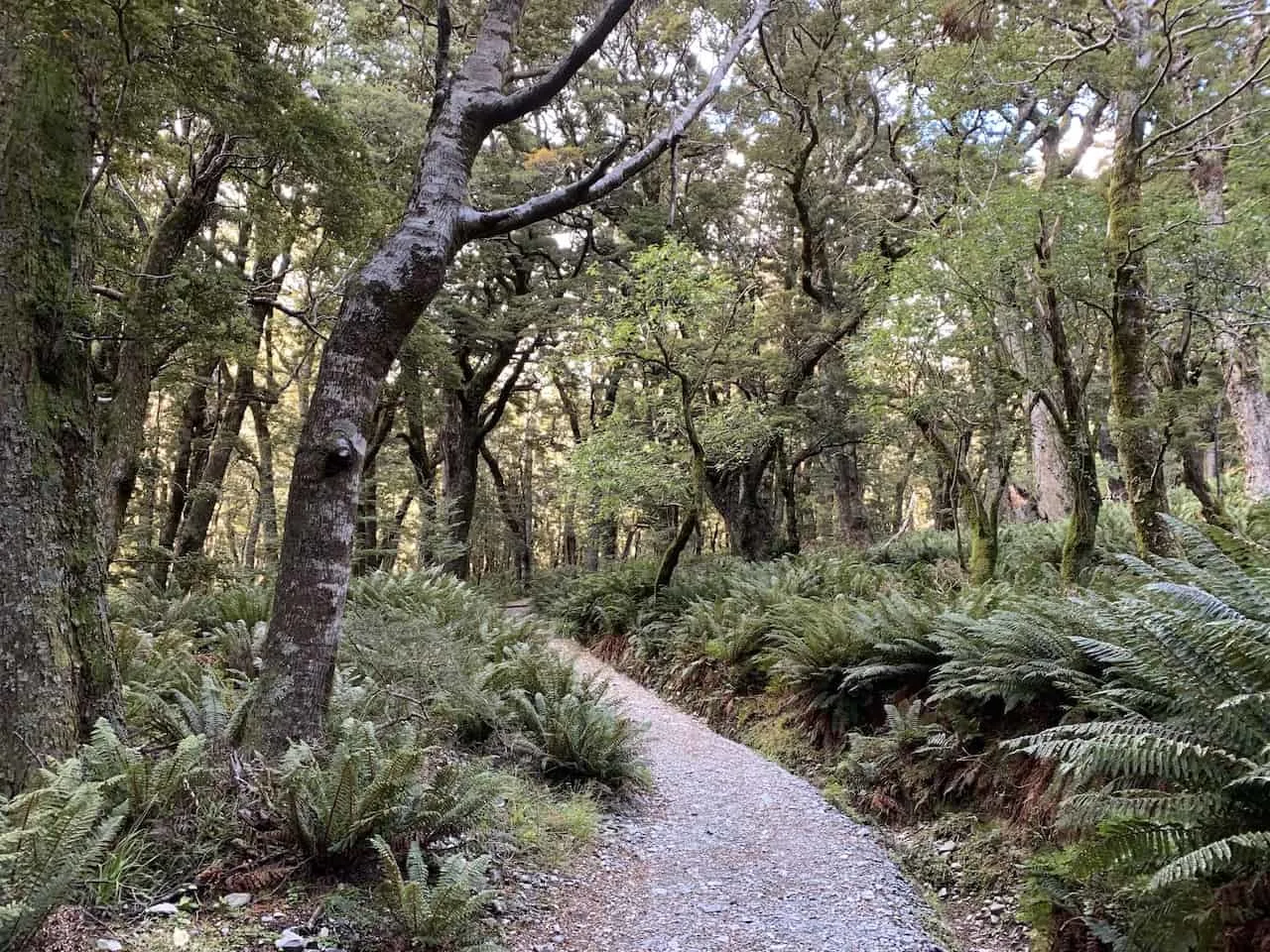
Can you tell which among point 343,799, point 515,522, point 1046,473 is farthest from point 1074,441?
point 515,522

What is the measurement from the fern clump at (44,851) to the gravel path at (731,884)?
182 cm

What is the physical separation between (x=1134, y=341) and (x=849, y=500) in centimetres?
901

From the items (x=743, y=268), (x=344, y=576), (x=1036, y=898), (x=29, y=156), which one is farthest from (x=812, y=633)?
(x=743, y=268)

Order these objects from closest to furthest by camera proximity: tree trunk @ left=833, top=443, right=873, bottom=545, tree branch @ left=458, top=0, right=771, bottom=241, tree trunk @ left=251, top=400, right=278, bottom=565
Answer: tree branch @ left=458, top=0, right=771, bottom=241
tree trunk @ left=251, top=400, right=278, bottom=565
tree trunk @ left=833, top=443, right=873, bottom=545

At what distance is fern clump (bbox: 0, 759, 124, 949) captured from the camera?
228 cm

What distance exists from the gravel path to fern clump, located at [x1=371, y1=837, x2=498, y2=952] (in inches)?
19.5

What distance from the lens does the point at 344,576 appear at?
3918 millimetres

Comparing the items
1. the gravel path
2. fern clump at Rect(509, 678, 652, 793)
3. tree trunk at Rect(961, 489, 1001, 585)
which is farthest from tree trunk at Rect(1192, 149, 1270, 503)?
fern clump at Rect(509, 678, 652, 793)

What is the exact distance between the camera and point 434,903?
2850 mm

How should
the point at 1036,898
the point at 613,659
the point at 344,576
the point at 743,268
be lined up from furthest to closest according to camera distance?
the point at 743,268 < the point at 613,659 < the point at 344,576 < the point at 1036,898

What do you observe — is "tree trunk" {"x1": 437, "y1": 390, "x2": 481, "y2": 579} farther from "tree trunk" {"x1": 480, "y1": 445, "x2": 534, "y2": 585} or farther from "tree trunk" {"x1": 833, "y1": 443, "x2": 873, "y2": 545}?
"tree trunk" {"x1": 833, "y1": 443, "x2": 873, "y2": 545}

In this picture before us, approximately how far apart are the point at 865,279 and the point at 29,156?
1155 centimetres

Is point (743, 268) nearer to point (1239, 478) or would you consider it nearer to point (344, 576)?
point (1239, 478)

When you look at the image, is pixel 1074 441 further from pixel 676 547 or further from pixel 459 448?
pixel 459 448
